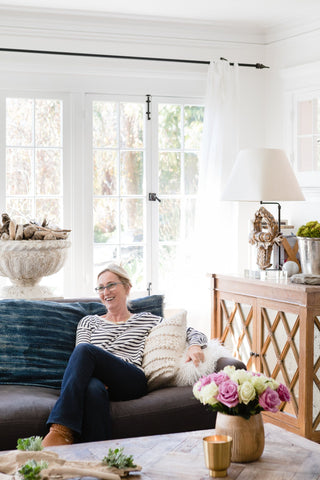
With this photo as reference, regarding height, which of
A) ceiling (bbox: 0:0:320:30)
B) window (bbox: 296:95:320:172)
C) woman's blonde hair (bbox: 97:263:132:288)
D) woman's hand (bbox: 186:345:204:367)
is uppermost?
ceiling (bbox: 0:0:320:30)

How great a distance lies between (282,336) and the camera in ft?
12.8

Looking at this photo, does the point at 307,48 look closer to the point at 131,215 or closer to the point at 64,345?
the point at 131,215

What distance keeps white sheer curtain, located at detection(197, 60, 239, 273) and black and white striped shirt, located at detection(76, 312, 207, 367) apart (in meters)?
1.67

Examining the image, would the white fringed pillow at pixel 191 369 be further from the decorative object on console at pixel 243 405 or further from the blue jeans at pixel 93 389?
the decorative object on console at pixel 243 405

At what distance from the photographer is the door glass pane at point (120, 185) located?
524 cm

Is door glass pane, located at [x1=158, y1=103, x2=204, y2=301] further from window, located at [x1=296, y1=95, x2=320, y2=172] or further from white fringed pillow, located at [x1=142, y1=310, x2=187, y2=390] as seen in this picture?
white fringed pillow, located at [x1=142, y1=310, x2=187, y2=390]

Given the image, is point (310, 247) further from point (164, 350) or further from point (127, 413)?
point (127, 413)

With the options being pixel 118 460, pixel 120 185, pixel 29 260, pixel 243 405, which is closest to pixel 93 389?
pixel 118 460

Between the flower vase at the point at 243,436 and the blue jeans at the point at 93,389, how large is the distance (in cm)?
84

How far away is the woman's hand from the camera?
3422 mm

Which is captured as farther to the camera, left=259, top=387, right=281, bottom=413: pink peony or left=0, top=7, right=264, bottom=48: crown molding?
left=0, top=7, right=264, bottom=48: crown molding

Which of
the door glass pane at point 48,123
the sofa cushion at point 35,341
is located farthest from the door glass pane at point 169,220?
the sofa cushion at point 35,341

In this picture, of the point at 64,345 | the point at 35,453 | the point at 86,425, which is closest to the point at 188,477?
the point at 35,453

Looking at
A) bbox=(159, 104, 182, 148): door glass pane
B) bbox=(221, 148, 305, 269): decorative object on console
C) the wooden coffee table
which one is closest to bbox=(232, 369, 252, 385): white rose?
the wooden coffee table
